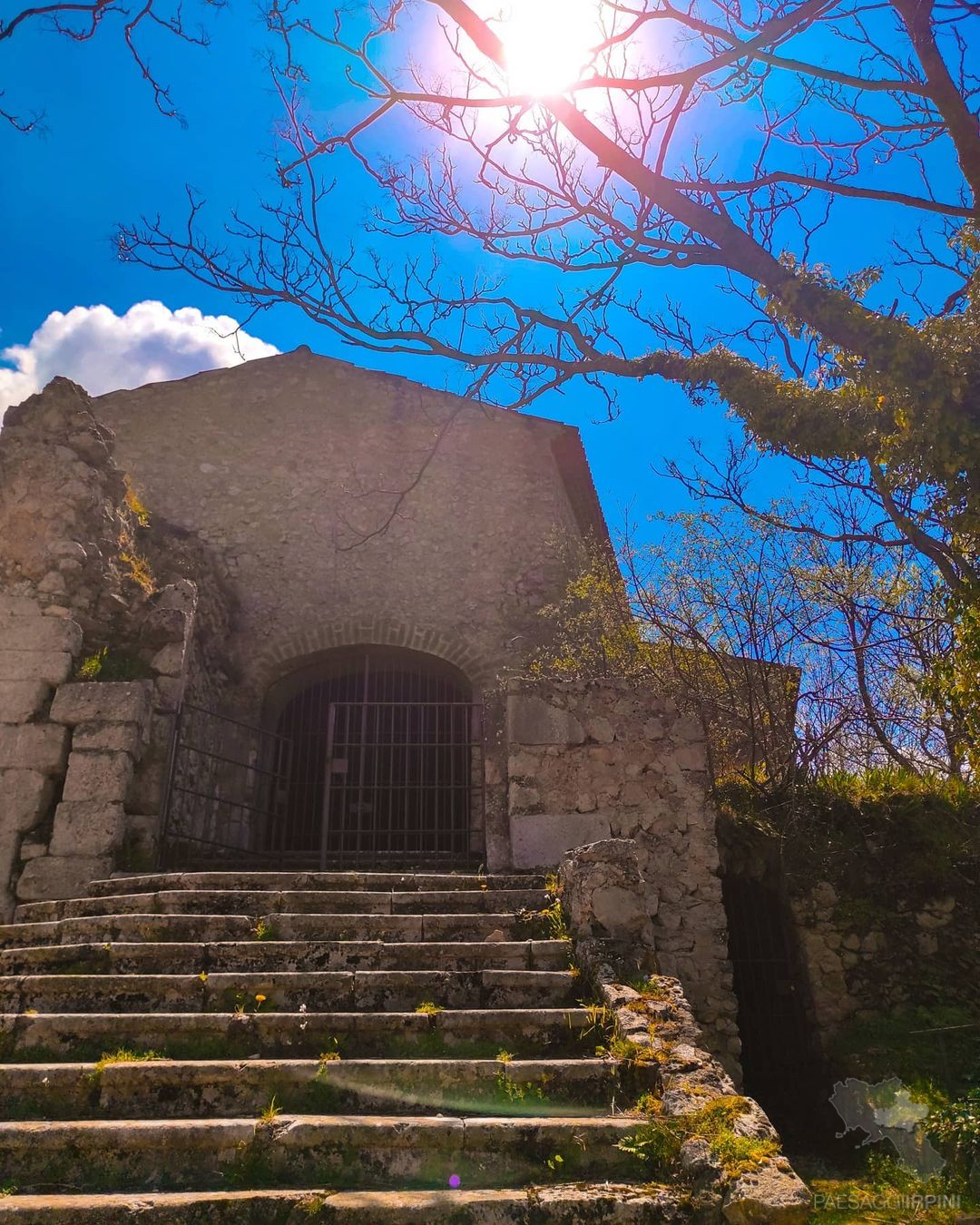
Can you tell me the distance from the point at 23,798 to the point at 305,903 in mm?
2741

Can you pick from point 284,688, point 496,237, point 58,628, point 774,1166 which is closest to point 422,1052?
point 774,1166

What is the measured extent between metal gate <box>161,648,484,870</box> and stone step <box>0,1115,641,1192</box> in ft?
12.7

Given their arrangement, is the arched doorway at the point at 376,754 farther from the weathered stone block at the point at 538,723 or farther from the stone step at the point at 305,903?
the stone step at the point at 305,903

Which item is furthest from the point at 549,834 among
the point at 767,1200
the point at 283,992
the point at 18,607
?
the point at 18,607

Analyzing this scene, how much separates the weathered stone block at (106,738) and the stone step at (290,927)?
1.88 meters

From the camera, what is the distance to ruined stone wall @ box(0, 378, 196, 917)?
6.27 metres

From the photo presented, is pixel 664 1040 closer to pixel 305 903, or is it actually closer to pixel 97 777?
pixel 305 903

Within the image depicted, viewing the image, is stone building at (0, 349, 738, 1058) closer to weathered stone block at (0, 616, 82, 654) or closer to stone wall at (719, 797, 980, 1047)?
weathered stone block at (0, 616, 82, 654)

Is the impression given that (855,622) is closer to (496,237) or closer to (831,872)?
(831,872)

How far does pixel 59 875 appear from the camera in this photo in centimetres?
614

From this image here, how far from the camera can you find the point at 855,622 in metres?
8.67

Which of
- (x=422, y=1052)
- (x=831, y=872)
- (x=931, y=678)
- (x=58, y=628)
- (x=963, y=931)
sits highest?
(x=58, y=628)

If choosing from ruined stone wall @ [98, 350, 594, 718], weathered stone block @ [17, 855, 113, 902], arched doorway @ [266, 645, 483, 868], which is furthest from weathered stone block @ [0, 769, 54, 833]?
ruined stone wall @ [98, 350, 594, 718]

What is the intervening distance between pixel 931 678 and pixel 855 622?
323 centimetres
